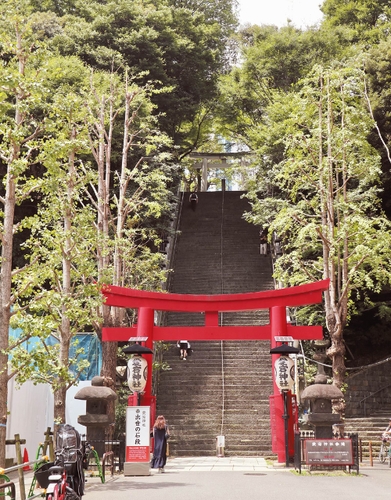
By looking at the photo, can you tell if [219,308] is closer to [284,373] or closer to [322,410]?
[284,373]

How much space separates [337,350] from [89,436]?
568 cm

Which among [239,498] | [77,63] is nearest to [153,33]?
[77,63]

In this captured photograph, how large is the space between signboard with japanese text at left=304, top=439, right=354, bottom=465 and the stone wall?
7.58m

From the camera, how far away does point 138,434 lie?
1287 cm

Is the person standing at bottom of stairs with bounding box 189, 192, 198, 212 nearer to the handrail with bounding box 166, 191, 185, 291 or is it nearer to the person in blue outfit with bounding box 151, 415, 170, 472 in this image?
the handrail with bounding box 166, 191, 185, 291

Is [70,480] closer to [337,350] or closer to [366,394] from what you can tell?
[337,350]

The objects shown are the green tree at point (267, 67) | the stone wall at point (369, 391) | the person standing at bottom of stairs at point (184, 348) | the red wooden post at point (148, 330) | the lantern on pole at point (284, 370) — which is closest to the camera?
the lantern on pole at point (284, 370)

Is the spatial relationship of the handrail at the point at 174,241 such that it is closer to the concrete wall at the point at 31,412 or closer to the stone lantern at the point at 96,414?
the concrete wall at the point at 31,412

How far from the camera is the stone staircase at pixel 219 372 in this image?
17.8m

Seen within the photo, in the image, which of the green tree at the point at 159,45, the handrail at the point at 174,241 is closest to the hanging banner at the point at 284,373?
the handrail at the point at 174,241

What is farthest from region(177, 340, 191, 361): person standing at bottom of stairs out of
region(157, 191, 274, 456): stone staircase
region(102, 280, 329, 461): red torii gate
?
region(102, 280, 329, 461): red torii gate

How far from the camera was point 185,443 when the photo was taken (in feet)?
57.9

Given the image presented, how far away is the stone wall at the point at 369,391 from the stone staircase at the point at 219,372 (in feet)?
8.57

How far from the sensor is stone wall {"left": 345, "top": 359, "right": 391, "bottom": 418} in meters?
20.0
